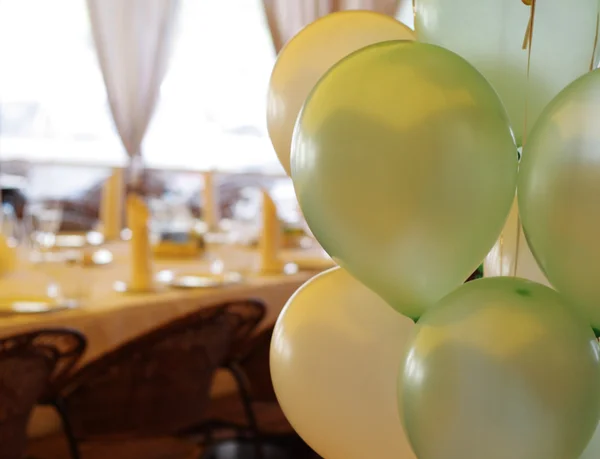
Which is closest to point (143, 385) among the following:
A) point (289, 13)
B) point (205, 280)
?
point (205, 280)

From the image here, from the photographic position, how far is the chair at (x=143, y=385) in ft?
6.79

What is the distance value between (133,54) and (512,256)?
4.86 meters

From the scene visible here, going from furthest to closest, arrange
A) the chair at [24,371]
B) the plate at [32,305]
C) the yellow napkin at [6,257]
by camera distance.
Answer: the yellow napkin at [6,257] → the plate at [32,305] → the chair at [24,371]

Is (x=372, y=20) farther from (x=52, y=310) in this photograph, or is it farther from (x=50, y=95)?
(x=50, y=95)

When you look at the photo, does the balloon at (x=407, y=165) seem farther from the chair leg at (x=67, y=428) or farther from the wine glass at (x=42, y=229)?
the wine glass at (x=42, y=229)

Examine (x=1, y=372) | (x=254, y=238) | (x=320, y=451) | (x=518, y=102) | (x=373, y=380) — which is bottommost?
(x=254, y=238)

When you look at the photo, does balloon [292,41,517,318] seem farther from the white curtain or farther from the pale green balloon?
the white curtain

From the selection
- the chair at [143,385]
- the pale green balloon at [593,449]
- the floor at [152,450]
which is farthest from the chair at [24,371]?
the pale green balloon at [593,449]

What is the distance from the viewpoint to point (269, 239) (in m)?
2.89

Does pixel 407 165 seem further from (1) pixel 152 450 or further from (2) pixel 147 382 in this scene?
(1) pixel 152 450

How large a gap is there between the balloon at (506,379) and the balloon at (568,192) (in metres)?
0.03

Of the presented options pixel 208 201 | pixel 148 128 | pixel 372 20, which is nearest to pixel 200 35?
pixel 148 128

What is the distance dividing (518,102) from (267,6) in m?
5.26

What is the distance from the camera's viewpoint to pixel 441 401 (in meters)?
0.66
